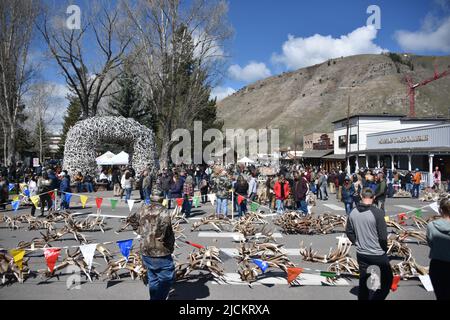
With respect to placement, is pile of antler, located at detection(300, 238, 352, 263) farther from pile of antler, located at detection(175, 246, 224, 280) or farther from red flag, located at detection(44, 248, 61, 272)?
red flag, located at detection(44, 248, 61, 272)

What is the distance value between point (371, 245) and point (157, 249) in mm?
2685

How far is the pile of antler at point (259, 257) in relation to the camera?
6066 mm

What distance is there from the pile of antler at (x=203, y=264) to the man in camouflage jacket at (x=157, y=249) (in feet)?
4.76

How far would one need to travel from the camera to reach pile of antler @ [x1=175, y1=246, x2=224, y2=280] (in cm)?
612

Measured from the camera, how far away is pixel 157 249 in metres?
4.57

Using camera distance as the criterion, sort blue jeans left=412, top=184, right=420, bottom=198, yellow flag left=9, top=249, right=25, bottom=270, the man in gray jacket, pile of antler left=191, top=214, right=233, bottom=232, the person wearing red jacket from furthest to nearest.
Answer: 1. blue jeans left=412, top=184, right=420, bottom=198
2. the person wearing red jacket
3. pile of antler left=191, top=214, right=233, bottom=232
4. yellow flag left=9, top=249, right=25, bottom=270
5. the man in gray jacket

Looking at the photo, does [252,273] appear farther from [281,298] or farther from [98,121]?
[98,121]

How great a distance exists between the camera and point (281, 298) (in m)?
5.38

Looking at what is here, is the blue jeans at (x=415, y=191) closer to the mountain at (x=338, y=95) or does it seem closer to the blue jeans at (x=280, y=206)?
the blue jeans at (x=280, y=206)

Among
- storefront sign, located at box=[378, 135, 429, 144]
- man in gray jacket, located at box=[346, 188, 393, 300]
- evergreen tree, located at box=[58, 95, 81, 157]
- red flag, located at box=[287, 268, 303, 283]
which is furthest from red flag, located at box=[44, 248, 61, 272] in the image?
evergreen tree, located at box=[58, 95, 81, 157]

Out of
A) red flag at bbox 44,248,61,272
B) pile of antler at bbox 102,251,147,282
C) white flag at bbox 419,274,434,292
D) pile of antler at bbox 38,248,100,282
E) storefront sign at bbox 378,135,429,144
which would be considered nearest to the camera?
white flag at bbox 419,274,434,292

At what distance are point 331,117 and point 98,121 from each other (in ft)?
329

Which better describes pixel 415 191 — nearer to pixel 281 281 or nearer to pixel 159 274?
pixel 281 281

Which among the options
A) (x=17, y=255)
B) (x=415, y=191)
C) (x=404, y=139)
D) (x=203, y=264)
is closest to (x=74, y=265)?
(x=17, y=255)
